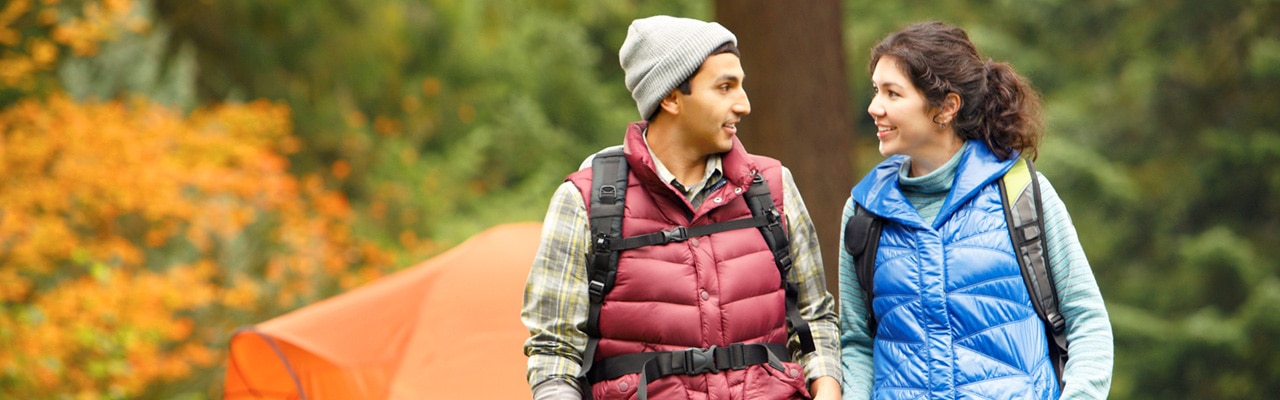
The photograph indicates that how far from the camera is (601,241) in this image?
9.37 ft

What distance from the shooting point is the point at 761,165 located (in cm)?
306

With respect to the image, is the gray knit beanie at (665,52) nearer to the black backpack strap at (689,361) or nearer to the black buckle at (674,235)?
the black buckle at (674,235)

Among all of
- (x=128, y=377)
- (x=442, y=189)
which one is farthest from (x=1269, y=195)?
(x=128, y=377)

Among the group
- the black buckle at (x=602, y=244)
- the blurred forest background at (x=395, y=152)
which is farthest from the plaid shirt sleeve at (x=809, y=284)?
the blurred forest background at (x=395, y=152)

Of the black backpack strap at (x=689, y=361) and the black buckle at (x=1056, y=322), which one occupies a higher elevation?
the black buckle at (x=1056, y=322)

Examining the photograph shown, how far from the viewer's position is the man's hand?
9.67 feet

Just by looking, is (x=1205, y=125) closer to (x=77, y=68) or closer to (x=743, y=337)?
(x=77, y=68)

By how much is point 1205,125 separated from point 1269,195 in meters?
1.12

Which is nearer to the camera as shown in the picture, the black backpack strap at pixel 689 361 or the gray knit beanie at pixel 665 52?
the black backpack strap at pixel 689 361

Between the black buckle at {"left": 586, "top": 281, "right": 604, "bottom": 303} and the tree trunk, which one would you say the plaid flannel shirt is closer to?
the black buckle at {"left": 586, "top": 281, "right": 604, "bottom": 303}

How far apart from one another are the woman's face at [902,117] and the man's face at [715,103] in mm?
308

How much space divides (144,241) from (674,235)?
338 inches

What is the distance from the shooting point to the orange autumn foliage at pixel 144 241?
7805 millimetres

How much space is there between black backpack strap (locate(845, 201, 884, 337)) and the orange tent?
1.92 metres
